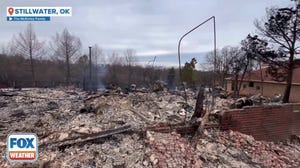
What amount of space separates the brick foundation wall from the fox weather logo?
3068 millimetres

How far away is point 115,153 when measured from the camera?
3.04 meters

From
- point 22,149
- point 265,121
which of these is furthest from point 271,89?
point 22,149

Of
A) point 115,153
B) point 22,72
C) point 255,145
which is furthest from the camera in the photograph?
point 22,72

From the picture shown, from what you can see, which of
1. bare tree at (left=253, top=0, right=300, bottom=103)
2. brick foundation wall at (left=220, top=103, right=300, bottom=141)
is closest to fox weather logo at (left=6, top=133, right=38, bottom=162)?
brick foundation wall at (left=220, top=103, right=300, bottom=141)

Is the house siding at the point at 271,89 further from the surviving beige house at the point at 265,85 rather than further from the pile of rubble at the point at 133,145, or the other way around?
the pile of rubble at the point at 133,145

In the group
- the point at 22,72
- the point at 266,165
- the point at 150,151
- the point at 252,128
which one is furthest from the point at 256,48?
the point at 22,72

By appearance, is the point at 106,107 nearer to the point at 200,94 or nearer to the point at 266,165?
the point at 200,94

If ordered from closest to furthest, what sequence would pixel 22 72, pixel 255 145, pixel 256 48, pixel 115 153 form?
1. pixel 115 153
2. pixel 255 145
3. pixel 256 48
4. pixel 22 72

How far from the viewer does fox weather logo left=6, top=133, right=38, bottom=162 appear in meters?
2.76

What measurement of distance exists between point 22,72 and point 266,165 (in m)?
27.0

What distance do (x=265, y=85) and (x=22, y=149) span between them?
20.4 metres

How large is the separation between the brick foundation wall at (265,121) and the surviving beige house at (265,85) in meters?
13.2

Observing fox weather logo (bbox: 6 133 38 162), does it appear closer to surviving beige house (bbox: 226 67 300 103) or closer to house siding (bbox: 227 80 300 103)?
surviving beige house (bbox: 226 67 300 103)

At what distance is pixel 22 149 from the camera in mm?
2834
